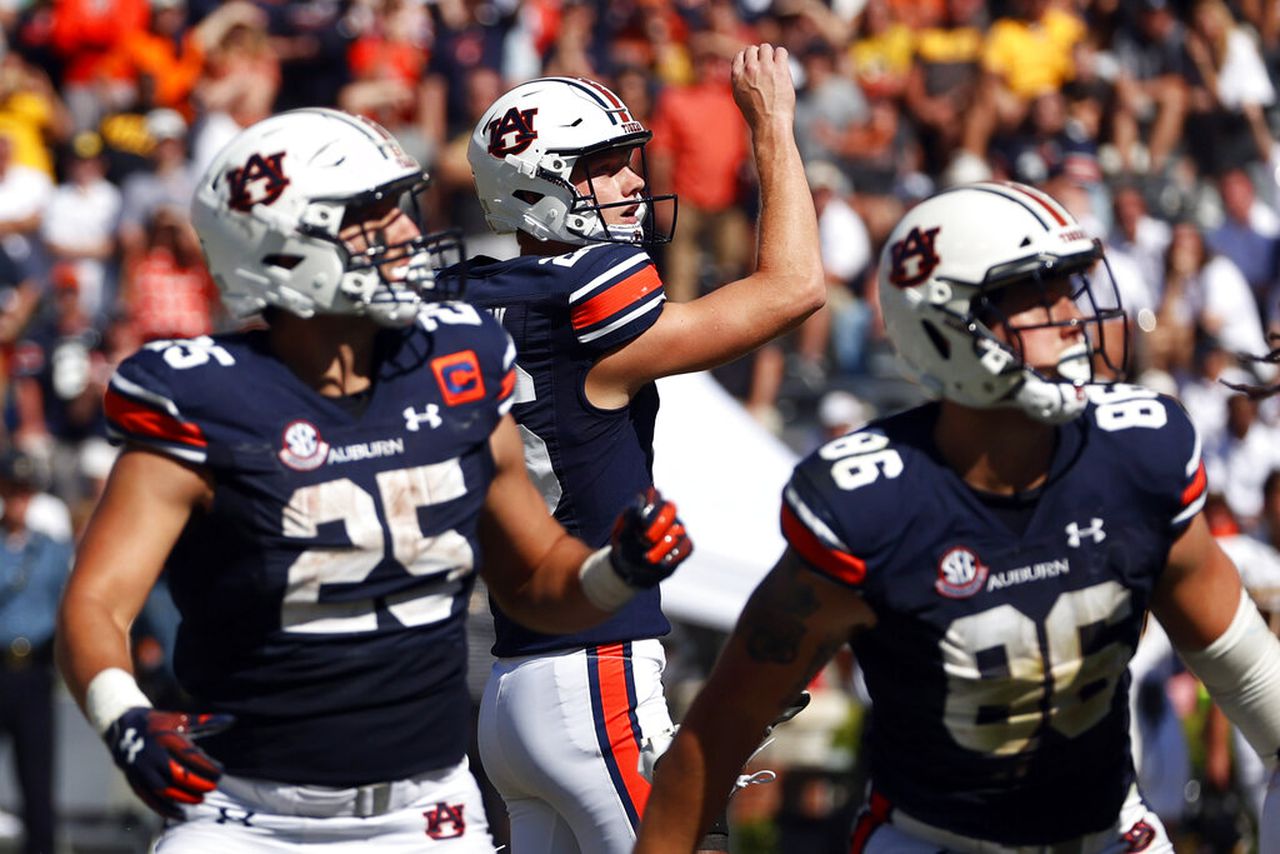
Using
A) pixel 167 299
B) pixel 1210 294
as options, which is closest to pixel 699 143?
pixel 1210 294

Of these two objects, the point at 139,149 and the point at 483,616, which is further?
the point at 139,149

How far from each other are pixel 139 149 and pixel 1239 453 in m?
6.79

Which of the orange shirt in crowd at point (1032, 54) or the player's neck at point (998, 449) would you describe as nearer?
the player's neck at point (998, 449)

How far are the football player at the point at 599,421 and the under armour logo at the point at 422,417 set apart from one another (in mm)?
922

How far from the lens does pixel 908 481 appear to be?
348 centimetres

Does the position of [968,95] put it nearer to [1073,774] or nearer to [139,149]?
[139,149]

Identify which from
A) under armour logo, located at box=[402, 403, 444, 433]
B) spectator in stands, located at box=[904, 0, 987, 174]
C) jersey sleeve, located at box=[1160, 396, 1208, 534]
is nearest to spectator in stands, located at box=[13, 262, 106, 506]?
spectator in stands, located at box=[904, 0, 987, 174]

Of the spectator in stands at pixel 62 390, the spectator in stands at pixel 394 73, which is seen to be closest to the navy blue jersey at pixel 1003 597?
the spectator in stands at pixel 62 390

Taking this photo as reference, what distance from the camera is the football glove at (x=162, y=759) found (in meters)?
3.30

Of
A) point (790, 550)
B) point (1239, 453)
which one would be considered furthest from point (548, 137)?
point (1239, 453)

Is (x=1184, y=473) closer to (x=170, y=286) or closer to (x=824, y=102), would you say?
(x=170, y=286)

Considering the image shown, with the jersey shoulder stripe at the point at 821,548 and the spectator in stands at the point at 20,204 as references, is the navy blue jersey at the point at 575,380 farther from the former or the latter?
the spectator in stands at the point at 20,204

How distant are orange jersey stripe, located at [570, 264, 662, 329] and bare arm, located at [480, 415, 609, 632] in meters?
0.67

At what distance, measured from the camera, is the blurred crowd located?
12.1 metres
